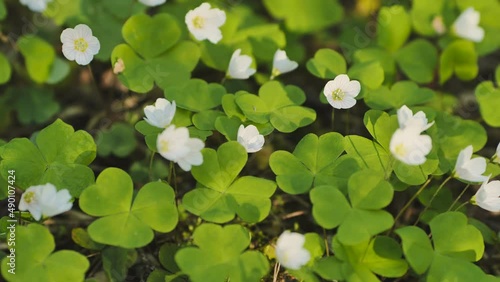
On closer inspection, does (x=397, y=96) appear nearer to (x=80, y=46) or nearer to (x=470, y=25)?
(x=470, y=25)

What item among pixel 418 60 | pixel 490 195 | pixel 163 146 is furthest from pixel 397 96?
pixel 163 146

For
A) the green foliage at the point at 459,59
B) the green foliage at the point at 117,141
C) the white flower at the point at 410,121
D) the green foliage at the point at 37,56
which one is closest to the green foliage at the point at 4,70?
the green foliage at the point at 37,56

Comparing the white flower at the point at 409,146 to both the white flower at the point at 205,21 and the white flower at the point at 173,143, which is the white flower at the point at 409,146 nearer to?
the white flower at the point at 173,143

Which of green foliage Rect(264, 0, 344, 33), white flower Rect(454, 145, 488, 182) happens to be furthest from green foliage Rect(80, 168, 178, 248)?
green foliage Rect(264, 0, 344, 33)

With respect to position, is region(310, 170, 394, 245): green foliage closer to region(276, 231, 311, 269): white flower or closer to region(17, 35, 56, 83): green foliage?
region(276, 231, 311, 269): white flower

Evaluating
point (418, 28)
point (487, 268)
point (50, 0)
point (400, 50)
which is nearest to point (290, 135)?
point (400, 50)

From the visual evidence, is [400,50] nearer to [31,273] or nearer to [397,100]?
[397,100]
